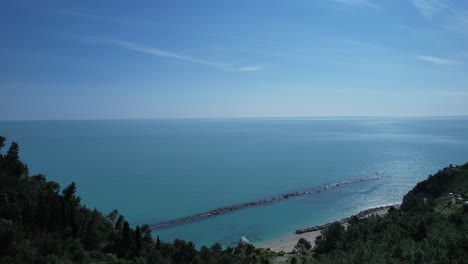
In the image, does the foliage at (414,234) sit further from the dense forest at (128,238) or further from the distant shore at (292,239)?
the distant shore at (292,239)

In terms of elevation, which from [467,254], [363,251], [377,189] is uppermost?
[467,254]

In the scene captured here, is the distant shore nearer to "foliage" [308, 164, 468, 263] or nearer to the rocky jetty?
"foliage" [308, 164, 468, 263]

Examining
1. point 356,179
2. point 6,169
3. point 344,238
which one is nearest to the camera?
point 344,238

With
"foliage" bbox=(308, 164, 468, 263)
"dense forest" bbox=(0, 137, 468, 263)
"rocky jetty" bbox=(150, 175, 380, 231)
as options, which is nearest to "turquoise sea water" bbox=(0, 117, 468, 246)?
"rocky jetty" bbox=(150, 175, 380, 231)

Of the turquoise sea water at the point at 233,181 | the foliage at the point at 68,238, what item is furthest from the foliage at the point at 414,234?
the turquoise sea water at the point at 233,181

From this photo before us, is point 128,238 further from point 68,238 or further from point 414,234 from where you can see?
point 414,234

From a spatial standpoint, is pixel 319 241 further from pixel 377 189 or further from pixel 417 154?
pixel 417 154

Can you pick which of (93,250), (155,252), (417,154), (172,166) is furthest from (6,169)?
(417,154)

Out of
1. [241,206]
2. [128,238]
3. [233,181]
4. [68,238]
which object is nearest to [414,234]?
[128,238]
